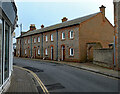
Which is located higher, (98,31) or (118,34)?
(98,31)

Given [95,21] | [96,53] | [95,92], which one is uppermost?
[95,21]

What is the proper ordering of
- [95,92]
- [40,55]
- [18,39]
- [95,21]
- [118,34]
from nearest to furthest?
[95,92], [118,34], [95,21], [40,55], [18,39]

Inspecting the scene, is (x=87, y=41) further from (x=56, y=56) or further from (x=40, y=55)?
(x=40, y=55)

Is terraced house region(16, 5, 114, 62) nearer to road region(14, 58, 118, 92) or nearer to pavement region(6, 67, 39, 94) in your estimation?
road region(14, 58, 118, 92)

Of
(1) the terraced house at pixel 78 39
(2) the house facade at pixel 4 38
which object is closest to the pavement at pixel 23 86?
(2) the house facade at pixel 4 38

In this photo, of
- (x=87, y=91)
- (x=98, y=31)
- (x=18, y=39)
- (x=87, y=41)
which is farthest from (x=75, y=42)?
(x=18, y=39)

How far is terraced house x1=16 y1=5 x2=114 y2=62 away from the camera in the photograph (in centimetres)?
2284

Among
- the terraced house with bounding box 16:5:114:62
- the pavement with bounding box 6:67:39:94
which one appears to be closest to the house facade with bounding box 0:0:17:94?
the pavement with bounding box 6:67:39:94

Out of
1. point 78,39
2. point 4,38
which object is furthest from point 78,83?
point 78,39

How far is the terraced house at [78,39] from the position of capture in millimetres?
22844

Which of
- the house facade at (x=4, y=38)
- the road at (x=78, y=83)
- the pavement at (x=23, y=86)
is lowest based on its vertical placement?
the road at (x=78, y=83)

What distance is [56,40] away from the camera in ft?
91.7

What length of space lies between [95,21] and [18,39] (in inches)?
1184

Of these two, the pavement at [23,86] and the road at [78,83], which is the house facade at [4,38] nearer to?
the pavement at [23,86]
